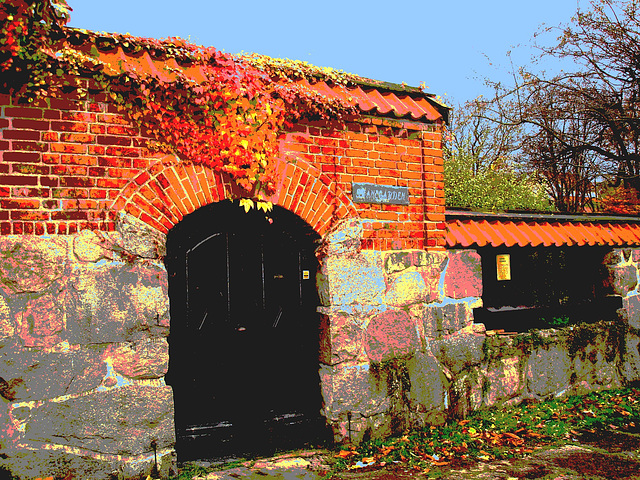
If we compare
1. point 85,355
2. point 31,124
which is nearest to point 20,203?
point 31,124

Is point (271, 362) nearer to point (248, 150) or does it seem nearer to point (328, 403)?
point (328, 403)

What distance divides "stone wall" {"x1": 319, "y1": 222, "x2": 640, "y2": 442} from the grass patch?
0.43 ft

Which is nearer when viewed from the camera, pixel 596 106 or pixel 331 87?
pixel 331 87

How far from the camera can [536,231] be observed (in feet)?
17.1

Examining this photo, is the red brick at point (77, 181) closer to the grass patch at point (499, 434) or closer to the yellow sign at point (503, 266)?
the grass patch at point (499, 434)

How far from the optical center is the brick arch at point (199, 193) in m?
3.41

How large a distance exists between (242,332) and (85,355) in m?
1.31

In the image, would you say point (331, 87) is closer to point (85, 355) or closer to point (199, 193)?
point (199, 193)

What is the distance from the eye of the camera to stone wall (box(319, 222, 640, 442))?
4.04 m

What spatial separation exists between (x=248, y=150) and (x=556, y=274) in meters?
5.80

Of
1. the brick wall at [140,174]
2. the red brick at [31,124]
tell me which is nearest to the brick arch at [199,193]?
the brick wall at [140,174]

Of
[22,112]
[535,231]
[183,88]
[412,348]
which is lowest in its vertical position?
[412,348]

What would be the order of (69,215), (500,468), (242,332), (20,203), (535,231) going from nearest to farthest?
1. (20,203)
2. (69,215)
3. (500,468)
4. (242,332)
5. (535,231)

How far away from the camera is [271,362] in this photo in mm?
4238
